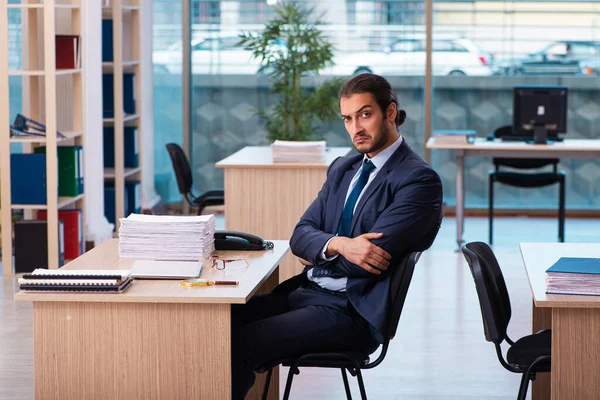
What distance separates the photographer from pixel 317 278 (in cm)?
344

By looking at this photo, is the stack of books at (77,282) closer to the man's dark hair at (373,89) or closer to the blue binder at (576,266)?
the man's dark hair at (373,89)

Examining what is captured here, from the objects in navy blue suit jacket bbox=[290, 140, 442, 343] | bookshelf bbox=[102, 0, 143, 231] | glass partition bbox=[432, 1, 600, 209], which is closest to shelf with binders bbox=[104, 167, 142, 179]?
bookshelf bbox=[102, 0, 143, 231]

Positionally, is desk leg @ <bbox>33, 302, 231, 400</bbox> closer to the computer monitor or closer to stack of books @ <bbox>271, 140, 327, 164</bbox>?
stack of books @ <bbox>271, 140, 327, 164</bbox>

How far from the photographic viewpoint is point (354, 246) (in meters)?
3.23

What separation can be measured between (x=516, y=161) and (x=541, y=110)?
2.05 feet

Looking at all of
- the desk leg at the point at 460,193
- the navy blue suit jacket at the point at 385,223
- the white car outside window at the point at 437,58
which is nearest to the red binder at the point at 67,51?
the desk leg at the point at 460,193

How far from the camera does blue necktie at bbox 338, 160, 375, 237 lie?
347 centimetres

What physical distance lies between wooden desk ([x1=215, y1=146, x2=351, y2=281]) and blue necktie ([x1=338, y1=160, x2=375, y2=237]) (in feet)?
8.98

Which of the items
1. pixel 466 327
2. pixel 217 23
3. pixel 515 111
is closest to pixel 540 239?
pixel 515 111

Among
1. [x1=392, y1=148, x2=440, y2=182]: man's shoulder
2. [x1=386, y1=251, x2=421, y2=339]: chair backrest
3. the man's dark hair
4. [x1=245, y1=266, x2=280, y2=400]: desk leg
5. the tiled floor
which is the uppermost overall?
the man's dark hair

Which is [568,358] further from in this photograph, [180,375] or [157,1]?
[157,1]

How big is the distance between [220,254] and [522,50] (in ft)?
22.4

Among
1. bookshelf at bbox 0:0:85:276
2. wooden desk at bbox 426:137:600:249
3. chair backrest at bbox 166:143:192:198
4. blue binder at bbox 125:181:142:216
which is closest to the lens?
bookshelf at bbox 0:0:85:276

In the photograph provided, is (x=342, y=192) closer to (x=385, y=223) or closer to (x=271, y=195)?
(x=385, y=223)
